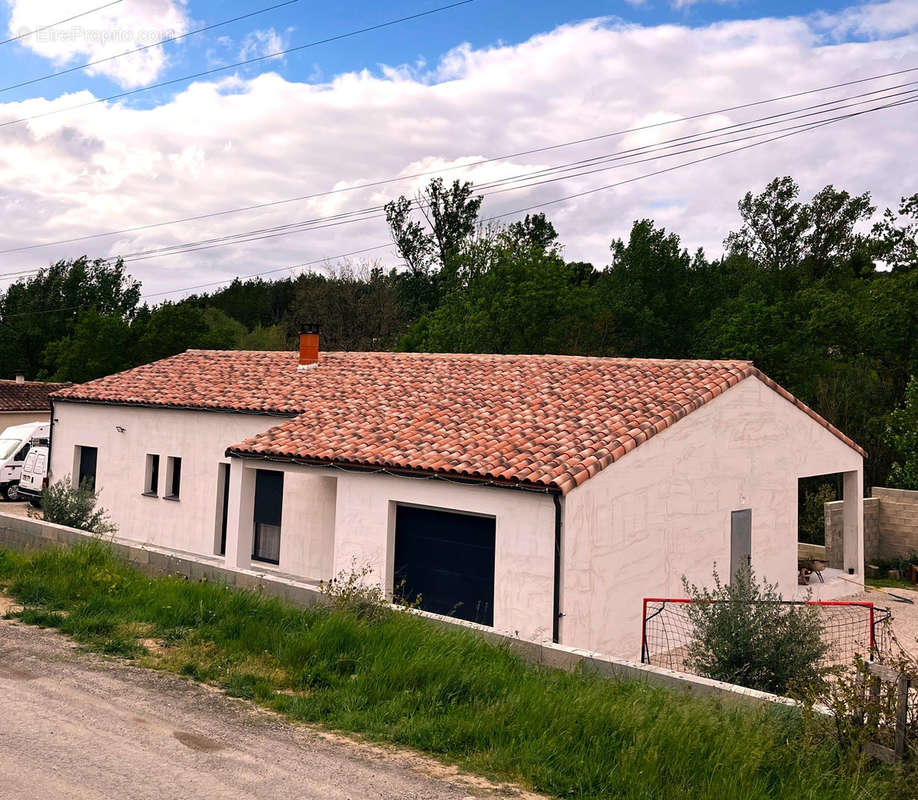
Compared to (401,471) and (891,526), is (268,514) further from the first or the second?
(891,526)

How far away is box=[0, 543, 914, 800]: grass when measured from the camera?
6.46 metres

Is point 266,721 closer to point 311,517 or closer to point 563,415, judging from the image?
point 563,415

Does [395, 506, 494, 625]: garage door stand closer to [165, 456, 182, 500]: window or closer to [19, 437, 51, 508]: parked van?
[165, 456, 182, 500]: window

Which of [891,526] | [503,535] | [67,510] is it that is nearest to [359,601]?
[503,535]

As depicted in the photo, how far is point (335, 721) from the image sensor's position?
25.3 feet

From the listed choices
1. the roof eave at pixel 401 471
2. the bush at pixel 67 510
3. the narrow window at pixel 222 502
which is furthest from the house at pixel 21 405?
the roof eave at pixel 401 471

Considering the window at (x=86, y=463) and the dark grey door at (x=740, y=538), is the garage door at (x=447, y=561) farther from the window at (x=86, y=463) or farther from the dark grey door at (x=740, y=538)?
the window at (x=86, y=463)

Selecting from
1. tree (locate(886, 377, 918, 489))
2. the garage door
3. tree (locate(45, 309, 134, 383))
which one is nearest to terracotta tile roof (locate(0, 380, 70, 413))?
tree (locate(45, 309, 134, 383))

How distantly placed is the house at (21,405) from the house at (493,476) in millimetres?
18661

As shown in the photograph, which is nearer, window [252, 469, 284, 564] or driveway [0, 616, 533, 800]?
driveway [0, 616, 533, 800]

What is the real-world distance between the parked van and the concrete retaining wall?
10950 millimetres

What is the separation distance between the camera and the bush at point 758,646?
30.0 feet

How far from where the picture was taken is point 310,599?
11047 millimetres

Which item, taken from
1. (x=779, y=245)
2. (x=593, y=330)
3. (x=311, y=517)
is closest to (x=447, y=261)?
(x=593, y=330)
